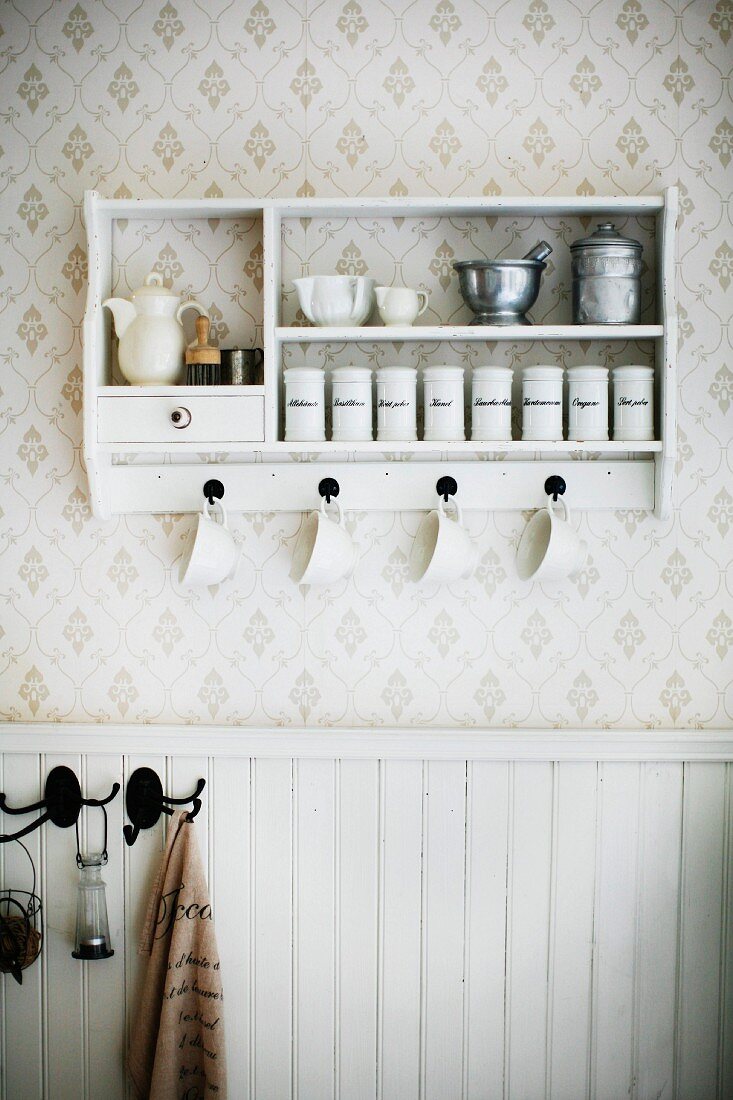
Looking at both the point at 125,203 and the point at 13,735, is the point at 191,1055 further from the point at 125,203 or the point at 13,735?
the point at 125,203

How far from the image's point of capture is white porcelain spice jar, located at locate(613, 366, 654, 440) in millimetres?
1732

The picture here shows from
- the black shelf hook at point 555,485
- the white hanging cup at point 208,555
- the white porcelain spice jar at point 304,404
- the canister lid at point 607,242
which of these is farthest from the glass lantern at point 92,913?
the canister lid at point 607,242

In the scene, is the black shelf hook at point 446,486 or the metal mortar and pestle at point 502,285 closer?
the metal mortar and pestle at point 502,285

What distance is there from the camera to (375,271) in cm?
185

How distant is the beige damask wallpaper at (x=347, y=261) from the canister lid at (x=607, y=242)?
16 centimetres

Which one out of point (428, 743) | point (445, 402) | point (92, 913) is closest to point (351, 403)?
point (445, 402)

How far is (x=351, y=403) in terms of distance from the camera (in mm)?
1749

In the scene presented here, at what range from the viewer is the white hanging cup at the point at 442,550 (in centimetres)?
175

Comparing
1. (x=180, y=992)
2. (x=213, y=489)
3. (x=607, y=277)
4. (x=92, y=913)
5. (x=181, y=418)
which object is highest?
(x=607, y=277)

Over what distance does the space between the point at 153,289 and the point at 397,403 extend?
1.65ft

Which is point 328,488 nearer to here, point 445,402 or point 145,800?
point 445,402

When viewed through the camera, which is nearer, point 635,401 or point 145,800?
point 635,401

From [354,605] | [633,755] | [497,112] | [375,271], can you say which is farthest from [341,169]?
[633,755]

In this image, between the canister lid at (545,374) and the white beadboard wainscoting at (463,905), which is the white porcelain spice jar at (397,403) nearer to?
the canister lid at (545,374)
